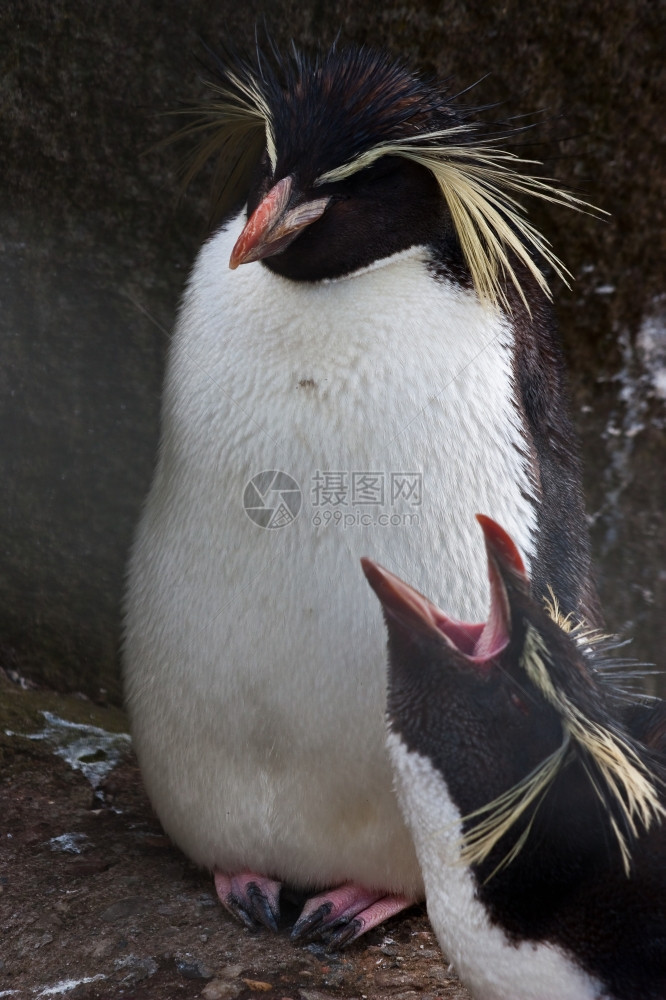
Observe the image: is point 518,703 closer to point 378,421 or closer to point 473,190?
point 378,421

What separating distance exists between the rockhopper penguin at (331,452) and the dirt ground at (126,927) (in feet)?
0.23

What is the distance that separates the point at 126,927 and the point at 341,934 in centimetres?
34

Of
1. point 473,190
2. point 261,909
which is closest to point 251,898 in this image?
point 261,909

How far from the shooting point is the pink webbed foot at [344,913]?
68.4 inches

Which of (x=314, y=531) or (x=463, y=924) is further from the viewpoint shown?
(x=314, y=531)

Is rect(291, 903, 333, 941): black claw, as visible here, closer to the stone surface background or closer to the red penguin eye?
the red penguin eye

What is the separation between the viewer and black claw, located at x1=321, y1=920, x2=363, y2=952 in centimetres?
173

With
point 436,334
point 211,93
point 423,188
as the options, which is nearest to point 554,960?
point 436,334

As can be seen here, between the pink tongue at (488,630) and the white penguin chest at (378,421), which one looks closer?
the pink tongue at (488,630)

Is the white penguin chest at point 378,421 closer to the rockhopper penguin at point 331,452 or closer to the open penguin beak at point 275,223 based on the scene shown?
the rockhopper penguin at point 331,452

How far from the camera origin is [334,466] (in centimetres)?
161

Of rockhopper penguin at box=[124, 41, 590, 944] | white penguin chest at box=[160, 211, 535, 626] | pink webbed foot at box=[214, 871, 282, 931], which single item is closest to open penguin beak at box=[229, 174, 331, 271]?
rockhopper penguin at box=[124, 41, 590, 944]

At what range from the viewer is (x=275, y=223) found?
1.51m

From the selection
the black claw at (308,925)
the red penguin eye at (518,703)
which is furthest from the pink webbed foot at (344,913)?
the red penguin eye at (518,703)
